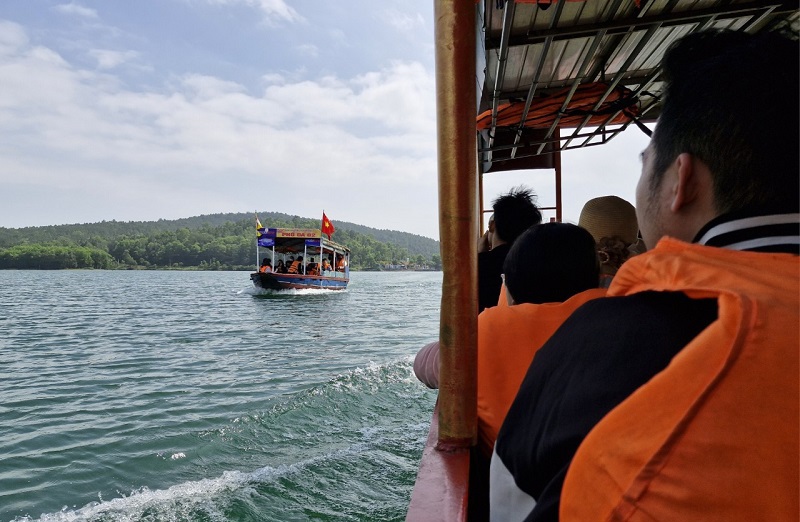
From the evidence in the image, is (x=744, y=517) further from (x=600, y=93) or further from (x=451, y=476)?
(x=600, y=93)

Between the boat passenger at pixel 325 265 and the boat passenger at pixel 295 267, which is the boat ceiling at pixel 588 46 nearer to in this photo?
the boat passenger at pixel 295 267

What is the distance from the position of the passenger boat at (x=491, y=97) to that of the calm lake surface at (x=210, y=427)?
3.30 metres

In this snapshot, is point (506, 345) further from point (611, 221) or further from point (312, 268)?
point (312, 268)

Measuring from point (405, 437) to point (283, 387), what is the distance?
11.9 ft

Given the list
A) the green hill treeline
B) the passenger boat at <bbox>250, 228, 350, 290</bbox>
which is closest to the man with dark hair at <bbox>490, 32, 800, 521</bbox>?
the passenger boat at <bbox>250, 228, 350, 290</bbox>

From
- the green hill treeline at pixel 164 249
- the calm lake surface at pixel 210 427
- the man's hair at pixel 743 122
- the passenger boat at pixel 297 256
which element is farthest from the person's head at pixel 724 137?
the green hill treeline at pixel 164 249

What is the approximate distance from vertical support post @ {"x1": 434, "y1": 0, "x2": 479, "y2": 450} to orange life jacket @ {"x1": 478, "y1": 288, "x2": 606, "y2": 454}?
56 millimetres

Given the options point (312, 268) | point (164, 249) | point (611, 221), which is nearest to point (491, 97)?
point (611, 221)

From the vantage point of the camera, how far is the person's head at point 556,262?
1500mm

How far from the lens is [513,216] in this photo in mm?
3242

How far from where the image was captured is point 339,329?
57.2 feet

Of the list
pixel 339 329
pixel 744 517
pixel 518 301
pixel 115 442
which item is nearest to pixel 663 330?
pixel 744 517

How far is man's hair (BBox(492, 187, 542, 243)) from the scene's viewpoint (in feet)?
10.6

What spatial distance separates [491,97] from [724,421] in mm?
4462
